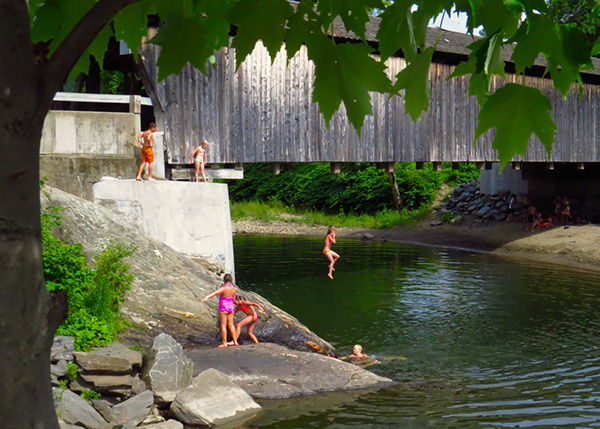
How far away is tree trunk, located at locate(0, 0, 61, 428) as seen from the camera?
195cm

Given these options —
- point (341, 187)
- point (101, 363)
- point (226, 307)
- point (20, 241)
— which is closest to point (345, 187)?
point (341, 187)

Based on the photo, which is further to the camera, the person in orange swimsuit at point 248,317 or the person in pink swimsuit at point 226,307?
the person in orange swimsuit at point 248,317

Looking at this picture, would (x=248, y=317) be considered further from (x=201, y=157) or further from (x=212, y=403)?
(x=201, y=157)

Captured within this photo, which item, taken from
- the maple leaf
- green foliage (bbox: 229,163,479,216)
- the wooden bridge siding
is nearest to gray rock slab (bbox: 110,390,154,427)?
the maple leaf

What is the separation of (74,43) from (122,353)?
8.74m

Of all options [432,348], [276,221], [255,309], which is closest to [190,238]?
[255,309]

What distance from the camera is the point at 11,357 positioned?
6.39ft

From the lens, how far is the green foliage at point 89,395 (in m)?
9.25

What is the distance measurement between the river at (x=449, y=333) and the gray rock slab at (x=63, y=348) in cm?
285

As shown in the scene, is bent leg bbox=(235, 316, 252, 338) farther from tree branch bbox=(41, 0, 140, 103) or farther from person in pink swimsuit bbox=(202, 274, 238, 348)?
tree branch bbox=(41, 0, 140, 103)

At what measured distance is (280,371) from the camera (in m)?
→ 11.5

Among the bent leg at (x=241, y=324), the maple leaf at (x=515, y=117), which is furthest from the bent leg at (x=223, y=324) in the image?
the maple leaf at (x=515, y=117)

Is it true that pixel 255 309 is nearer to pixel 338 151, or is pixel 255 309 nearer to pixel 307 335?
pixel 307 335

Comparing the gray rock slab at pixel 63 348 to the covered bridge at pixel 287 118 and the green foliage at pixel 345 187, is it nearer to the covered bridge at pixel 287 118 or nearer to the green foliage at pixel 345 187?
the covered bridge at pixel 287 118
